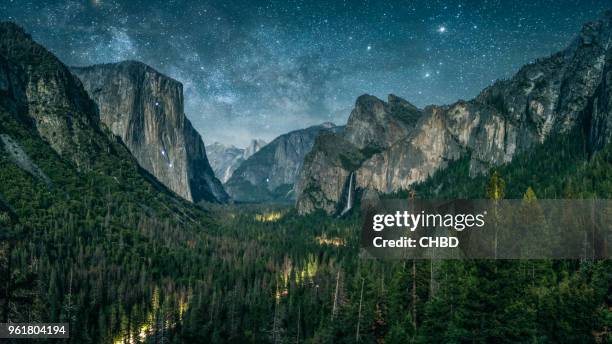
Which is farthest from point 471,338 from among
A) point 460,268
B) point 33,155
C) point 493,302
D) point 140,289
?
point 33,155

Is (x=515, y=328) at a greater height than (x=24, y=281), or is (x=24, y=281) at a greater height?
(x=24, y=281)

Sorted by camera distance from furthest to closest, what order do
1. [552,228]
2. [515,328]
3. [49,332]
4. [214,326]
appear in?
[214,326] → [552,228] → [49,332] → [515,328]

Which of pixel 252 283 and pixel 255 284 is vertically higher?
pixel 255 284

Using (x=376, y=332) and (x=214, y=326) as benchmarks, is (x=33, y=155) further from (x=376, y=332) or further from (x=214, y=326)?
(x=376, y=332)

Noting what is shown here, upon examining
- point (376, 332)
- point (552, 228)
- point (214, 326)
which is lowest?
point (214, 326)

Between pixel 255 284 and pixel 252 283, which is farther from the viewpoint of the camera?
pixel 252 283

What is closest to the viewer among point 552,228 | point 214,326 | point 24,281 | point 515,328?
point 24,281

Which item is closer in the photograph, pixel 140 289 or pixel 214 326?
pixel 214 326
